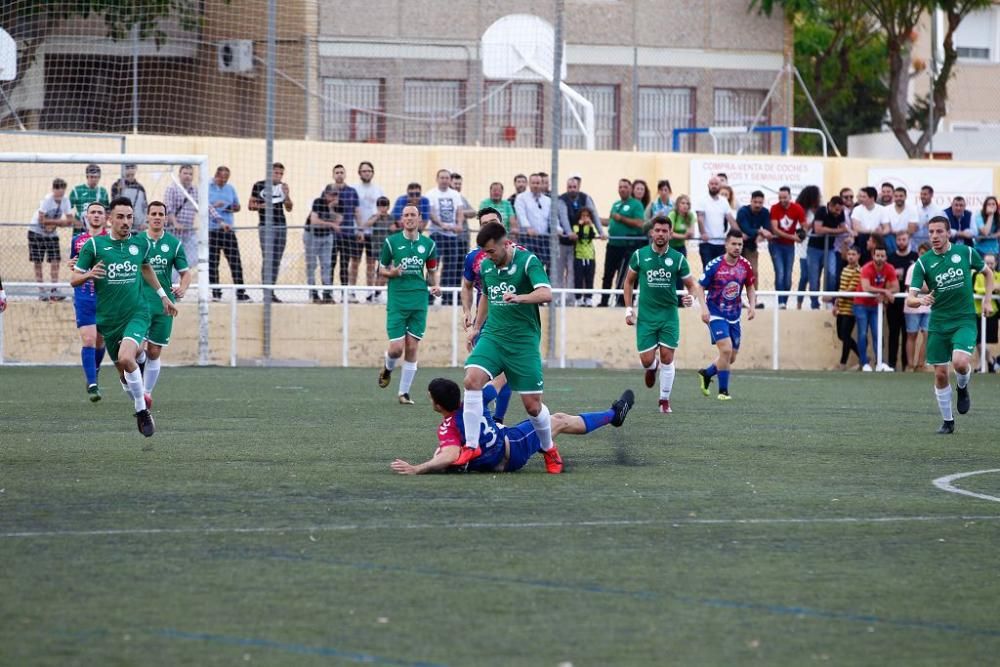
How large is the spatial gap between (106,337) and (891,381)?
40.4 ft

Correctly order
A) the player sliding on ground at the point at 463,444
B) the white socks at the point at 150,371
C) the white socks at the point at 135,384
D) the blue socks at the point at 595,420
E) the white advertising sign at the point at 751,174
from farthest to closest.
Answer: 1. the white advertising sign at the point at 751,174
2. the white socks at the point at 150,371
3. the white socks at the point at 135,384
4. the blue socks at the point at 595,420
5. the player sliding on ground at the point at 463,444

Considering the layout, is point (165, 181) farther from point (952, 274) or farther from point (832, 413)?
point (952, 274)

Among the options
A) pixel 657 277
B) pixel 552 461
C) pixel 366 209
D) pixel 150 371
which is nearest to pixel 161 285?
pixel 150 371

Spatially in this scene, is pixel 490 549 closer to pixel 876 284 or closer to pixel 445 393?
pixel 445 393

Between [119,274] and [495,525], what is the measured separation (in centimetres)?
628

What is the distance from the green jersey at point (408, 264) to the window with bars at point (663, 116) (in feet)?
51.2

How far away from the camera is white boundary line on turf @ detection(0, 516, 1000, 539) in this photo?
840 centimetres

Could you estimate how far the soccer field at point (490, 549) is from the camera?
6.18 m

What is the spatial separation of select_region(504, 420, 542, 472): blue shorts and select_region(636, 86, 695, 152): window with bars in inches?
885

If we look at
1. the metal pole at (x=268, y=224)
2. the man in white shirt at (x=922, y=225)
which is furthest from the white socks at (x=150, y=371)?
the man in white shirt at (x=922, y=225)

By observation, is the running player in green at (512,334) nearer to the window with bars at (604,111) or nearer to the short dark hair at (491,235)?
the short dark hair at (491,235)

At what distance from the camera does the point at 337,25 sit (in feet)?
101

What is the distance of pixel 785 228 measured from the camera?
24922 mm

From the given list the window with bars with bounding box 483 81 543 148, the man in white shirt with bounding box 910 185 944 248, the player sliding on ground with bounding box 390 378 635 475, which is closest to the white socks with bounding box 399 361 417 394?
the player sliding on ground with bounding box 390 378 635 475
